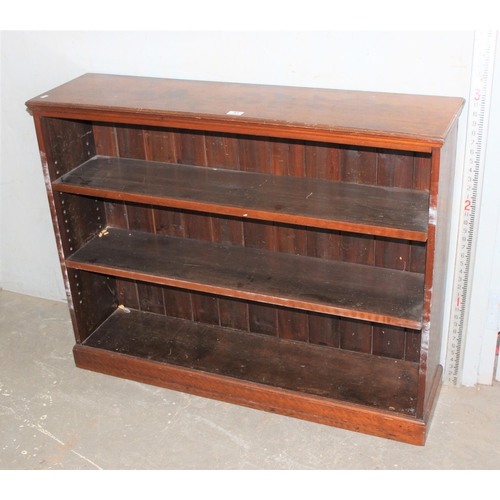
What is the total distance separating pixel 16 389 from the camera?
3.32 meters

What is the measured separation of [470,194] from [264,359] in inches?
46.0

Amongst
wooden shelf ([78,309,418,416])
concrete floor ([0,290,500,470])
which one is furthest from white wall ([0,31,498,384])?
concrete floor ([0,290,500,470])

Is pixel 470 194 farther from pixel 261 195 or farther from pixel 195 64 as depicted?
pixel 195 64

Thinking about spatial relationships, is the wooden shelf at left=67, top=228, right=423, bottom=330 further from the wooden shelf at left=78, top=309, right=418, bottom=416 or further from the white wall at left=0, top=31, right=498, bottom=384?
the white wall at left=0, top=31, right=498, bottom=384

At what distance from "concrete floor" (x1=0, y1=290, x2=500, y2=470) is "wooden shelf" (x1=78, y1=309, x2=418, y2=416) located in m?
0.15

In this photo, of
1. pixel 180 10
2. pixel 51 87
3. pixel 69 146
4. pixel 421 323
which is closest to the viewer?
pixel 421 323

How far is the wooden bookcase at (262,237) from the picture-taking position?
2.64m

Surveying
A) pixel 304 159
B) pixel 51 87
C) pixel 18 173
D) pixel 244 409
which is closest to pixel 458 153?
pixel 304 159

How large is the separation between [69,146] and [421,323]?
1.67 metres

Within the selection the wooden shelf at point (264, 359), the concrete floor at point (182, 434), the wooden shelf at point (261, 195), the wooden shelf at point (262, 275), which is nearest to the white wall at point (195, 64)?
the wooden shelf at point (261, 195)

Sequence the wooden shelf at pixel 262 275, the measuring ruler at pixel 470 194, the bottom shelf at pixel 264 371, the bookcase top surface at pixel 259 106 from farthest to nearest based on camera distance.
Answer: the bottom shelf at pixel 264 371, the wooden shelf at pixel 262 275, the measuring ruler at pixel 470 194, the bookcase top surface at pixel 259 106

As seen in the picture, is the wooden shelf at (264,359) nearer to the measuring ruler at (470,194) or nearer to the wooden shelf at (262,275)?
the measuring ruler at (470,194)

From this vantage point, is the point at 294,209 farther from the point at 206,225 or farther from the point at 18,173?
the point at 18,173

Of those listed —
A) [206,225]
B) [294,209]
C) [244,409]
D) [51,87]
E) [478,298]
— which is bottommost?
[244,409]
